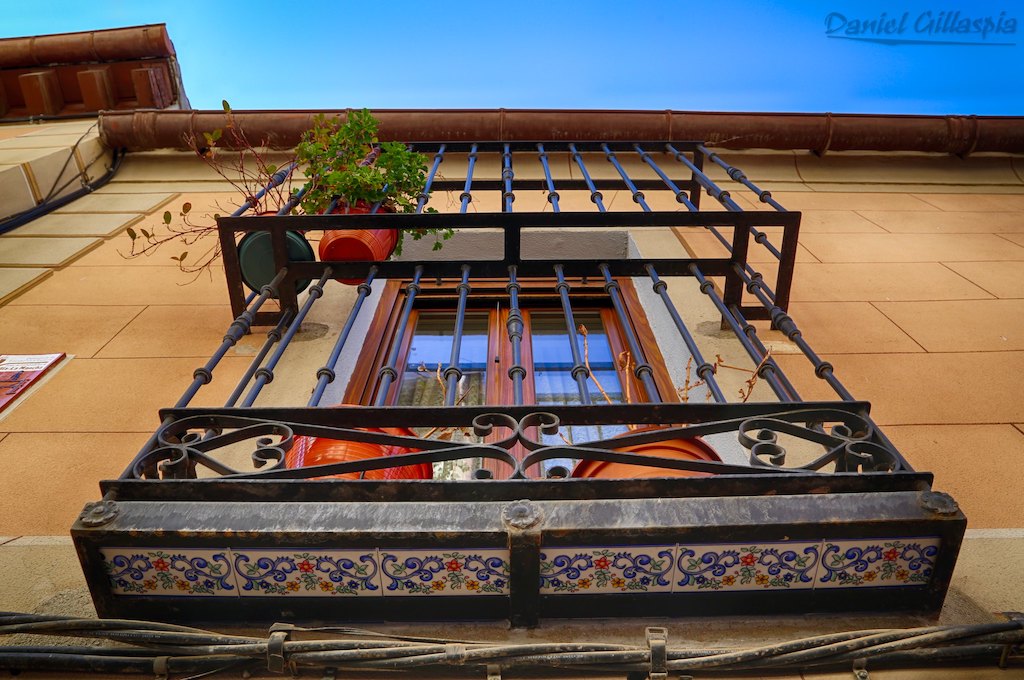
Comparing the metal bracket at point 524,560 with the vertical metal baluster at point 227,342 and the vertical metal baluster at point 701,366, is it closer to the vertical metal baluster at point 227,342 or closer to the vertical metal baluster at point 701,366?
the vertical metal baluster at point 701,366

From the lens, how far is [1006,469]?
2.02 m

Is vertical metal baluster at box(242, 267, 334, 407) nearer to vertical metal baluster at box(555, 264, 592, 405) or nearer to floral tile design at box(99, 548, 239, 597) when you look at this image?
floral tile design at box(99, 548, 239, 597)

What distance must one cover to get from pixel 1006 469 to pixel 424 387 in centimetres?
199

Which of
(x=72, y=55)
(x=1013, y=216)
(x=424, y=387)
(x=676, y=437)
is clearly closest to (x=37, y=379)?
(x=424, y=387)

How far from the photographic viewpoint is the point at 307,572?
134 centimetres

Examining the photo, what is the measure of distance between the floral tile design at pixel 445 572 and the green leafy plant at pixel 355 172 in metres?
1.46

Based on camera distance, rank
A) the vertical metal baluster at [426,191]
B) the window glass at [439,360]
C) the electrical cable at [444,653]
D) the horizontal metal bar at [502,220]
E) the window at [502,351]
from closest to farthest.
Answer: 1. the electrical cable at [444,653]
2. the horizontal metal bar at [502,220]
3. the vertical metal baluster at [426,191]
4. the window at [502,351]
5. the window glass at [439,360]

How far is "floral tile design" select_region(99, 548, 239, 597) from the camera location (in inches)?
52.6

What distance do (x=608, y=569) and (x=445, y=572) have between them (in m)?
0.30

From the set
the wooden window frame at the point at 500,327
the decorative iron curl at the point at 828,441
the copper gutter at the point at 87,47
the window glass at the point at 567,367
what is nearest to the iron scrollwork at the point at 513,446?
the decorative iron curl at the point at 828,441

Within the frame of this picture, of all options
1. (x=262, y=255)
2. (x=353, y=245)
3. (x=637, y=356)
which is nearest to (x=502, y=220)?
(x=353, y=245)

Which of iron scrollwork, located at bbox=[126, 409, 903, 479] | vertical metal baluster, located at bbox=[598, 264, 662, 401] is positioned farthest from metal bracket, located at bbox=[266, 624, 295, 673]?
vertical metal baluster, located at bbox=[598, 264, 662, 401]

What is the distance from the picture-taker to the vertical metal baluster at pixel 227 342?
170 centimetres

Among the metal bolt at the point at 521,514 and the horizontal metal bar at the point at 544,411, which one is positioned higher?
the horizontal metal bar at the point at 544,411
